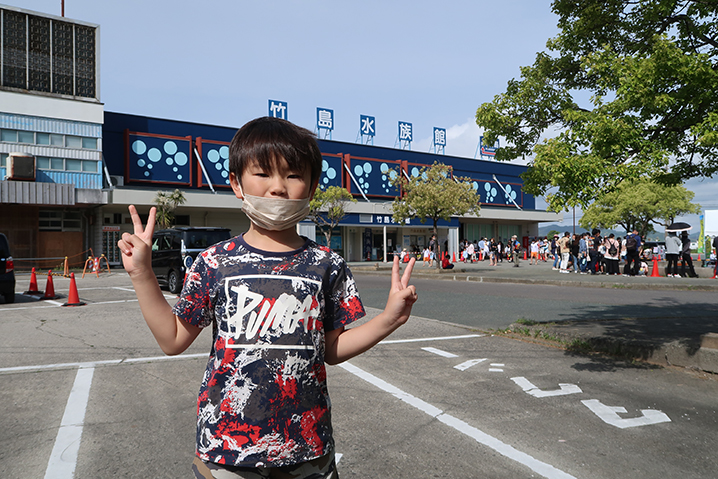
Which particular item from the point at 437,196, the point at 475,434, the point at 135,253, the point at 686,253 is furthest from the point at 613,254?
the point at 135,253

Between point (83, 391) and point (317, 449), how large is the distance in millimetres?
4306

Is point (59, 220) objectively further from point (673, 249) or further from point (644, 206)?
point (644, 206)

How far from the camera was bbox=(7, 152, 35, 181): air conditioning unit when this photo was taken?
96.5ft

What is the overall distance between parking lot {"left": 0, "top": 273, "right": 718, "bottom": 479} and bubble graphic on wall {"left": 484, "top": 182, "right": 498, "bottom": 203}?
48965 mm

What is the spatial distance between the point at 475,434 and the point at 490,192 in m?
53.2

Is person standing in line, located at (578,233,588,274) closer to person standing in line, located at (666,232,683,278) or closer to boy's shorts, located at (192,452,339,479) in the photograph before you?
person standing in line, located at (666,232,683,278)

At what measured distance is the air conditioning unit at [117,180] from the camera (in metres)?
34.5

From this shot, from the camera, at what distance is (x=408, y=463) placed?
333 cm

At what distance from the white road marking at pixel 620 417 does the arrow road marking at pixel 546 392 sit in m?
0.31

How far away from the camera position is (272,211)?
176cm

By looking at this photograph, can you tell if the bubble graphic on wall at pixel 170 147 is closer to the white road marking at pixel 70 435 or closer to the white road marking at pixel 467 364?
the white road marking at pixel 70 435

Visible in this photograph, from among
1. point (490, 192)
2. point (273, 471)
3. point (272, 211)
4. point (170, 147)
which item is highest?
point (170, 147)

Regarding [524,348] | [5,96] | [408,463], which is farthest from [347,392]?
[5,96]

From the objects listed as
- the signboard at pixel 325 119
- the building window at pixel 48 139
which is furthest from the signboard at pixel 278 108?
the building window at pixel 48 139
